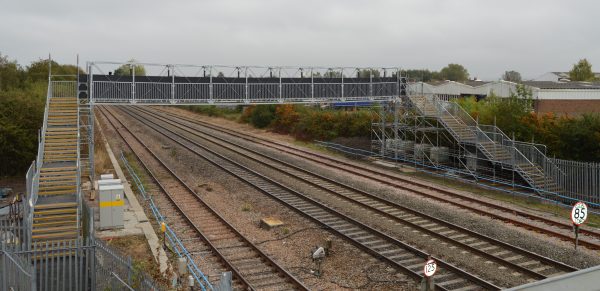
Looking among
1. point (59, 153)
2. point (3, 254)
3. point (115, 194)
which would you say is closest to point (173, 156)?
point (59, 153)

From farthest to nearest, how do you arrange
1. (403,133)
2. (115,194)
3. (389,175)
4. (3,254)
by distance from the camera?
(403,133)
(389,175)
(115,194)
(3,254)

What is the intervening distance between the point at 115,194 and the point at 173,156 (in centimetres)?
1709

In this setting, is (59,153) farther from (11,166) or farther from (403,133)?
(403,133)

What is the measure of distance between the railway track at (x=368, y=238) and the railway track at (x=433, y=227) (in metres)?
1.11

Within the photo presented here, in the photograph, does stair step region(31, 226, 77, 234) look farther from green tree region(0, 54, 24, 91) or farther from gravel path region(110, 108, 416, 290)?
green tree region(0, 54, 24, 91)

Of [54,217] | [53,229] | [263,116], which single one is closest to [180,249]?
[53,229]

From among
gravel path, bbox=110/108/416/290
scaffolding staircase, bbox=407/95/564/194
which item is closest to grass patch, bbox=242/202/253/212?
gravel path, bbox=110/108/416/290

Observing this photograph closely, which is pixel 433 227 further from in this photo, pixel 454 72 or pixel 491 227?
pixel 454 72

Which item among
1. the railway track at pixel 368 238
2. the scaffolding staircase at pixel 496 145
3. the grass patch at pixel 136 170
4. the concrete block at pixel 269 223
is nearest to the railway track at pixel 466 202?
the scaffolding staircase at pixel 496 145

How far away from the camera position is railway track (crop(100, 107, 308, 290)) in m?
12.2

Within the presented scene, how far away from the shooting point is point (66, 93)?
89.9ft

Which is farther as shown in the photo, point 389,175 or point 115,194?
point 389,175

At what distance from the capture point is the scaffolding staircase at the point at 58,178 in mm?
14891

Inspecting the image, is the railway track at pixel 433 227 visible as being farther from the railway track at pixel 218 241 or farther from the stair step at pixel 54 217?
the stair step at pixel 54 217
